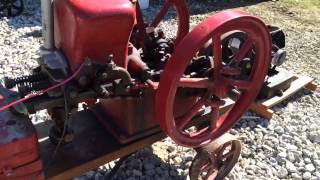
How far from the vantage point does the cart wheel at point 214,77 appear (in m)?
1.82

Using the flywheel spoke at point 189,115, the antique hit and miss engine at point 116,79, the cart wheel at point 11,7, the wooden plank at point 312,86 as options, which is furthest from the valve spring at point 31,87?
the cart wheel at point 11,7

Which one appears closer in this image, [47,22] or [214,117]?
Answer: [47,22]

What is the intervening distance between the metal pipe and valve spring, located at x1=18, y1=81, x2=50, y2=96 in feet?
0.58

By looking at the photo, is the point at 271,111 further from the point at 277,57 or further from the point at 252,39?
the point at 252,39

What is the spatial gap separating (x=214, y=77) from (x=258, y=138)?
1.27 m

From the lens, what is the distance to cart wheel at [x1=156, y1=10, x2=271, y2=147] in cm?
182

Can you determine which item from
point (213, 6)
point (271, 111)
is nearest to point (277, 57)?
point (271, 111)

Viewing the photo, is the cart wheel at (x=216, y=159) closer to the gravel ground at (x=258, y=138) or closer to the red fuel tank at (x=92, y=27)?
the gravel ground at (x=258, y=138)

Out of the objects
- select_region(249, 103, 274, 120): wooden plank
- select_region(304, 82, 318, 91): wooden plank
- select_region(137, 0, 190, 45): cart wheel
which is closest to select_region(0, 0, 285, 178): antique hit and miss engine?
select_region(137, 0, 190, 45): cart wheel

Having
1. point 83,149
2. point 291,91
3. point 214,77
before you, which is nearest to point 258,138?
point 291,91

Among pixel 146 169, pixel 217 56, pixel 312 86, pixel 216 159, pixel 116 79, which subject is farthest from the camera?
pixel 312 86

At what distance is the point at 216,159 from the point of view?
2604mm

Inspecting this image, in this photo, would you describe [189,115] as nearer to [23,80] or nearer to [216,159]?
[216,159]

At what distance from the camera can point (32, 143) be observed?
71.4 inches
